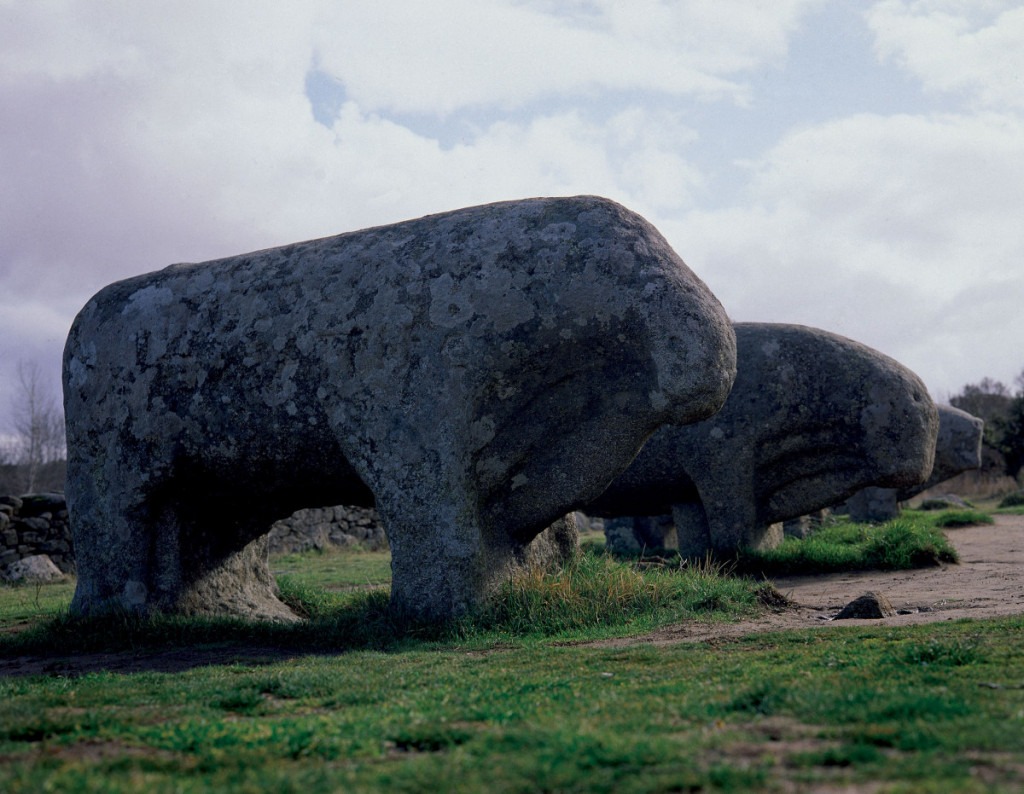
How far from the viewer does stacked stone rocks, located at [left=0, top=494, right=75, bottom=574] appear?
14.5 m

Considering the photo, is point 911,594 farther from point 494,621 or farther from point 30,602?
point 30,602

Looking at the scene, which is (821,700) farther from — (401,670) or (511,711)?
(401,670)

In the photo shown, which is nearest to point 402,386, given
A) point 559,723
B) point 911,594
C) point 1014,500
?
point 559,723

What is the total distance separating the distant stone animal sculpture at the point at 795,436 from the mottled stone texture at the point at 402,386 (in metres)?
3.97

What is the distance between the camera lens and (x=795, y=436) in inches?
418

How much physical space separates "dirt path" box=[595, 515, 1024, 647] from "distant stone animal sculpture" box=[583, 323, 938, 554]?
1.00 m

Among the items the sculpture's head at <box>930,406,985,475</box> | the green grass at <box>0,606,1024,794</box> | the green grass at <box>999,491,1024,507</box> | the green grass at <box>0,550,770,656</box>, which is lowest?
the green grass at <box>999,491,1024,507</box>

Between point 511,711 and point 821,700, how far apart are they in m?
1.14

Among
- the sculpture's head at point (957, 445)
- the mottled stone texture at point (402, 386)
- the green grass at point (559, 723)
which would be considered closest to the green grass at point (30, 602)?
the mottled stone texture at point (402, 386)

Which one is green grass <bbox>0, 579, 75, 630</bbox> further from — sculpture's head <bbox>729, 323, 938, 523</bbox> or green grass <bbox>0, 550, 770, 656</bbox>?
sculpture's head <bbox>729, 323, 938, 523</bbox>

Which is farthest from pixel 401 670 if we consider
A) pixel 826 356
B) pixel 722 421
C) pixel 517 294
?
pixel 826 356

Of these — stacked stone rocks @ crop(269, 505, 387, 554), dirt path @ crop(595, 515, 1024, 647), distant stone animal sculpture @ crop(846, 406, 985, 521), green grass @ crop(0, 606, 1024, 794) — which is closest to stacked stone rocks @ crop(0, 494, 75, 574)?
stacked stone rocks @ crop(269, 505, 387, 554)

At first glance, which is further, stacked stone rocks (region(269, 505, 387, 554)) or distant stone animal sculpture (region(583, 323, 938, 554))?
stacked stone rocks (region(269, 505, 387, 554))

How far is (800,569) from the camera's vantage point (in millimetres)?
10820
